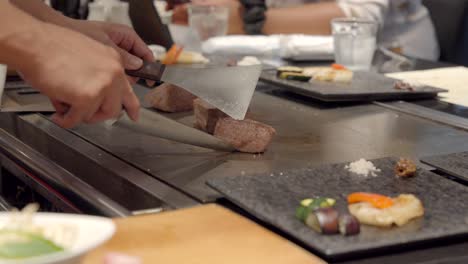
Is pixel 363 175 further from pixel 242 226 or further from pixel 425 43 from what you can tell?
pixel 425 43

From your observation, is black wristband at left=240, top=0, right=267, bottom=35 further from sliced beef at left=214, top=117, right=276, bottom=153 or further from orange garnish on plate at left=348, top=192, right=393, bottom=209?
orange garnish on plate at left=348, top=192, right=393, bottom=209

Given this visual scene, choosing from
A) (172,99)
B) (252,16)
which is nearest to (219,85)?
(172,99)

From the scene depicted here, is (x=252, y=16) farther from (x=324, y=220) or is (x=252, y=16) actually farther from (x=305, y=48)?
(x=324, y=220)

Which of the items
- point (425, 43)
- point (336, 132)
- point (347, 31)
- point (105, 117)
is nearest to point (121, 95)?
point (105, 117)

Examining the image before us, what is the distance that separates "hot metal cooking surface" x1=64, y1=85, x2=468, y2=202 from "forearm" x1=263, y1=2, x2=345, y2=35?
4.27 feet

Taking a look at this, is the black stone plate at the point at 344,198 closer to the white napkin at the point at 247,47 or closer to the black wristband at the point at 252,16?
the white napkin at the point at 247,47

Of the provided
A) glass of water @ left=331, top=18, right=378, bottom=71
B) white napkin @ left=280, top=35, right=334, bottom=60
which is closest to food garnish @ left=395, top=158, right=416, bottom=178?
glass of water @ left=331, top=18, right=378, bottom=71

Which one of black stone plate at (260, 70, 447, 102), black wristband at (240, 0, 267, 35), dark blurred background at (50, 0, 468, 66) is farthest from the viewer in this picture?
dark blurred background at (50, 0, 468, 66)

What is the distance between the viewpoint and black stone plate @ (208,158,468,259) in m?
0.90

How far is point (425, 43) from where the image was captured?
315cm

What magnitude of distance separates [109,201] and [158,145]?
1.07ft

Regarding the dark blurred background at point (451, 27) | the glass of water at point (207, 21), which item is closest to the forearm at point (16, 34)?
→ the glass of water at point (207, 21)

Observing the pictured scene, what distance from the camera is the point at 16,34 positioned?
1.00 metres

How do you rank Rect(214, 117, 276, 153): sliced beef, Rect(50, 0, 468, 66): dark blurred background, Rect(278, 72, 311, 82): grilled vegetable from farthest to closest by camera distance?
Rect(50, 0, 468, 66): dark blurred background < Rect(278, 72, 311, 82): grilled vegetable < Rect(214, 117, 276, 153): sliced beef
